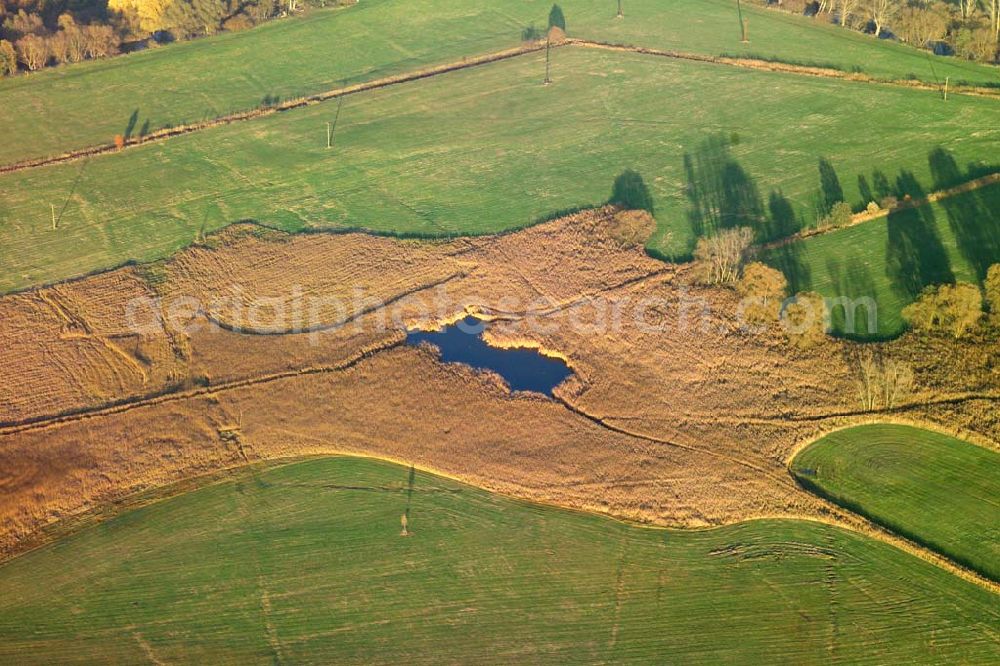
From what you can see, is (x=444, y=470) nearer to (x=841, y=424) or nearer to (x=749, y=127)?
(x=841, y=424)

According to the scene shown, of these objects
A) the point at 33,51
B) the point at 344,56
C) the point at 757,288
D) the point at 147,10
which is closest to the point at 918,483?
the point at 757,288

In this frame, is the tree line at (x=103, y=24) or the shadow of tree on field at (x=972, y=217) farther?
the tree line at (x=103, y=24)

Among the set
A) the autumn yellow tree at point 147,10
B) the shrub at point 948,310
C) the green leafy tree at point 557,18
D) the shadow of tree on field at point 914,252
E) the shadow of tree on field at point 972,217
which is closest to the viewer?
the shrub at point 948,310

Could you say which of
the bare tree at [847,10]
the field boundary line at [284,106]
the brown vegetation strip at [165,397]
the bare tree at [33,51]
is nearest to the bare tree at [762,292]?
the brown vegetation strip at [165,397]

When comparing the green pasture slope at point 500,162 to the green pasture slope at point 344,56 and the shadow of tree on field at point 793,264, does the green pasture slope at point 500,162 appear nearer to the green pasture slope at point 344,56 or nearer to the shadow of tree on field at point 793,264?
the shadow of tree on field at point 793,264

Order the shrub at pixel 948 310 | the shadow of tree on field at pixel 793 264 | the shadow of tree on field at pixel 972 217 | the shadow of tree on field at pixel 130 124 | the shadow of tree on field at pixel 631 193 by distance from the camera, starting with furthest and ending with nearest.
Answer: the shadow of tree on field at pixel 130 124 → the shadow of tree on field at pixel 631 193 → the shadow of tree on field at pixel 972 217 → the shadow of tree on field at pixel 793 264 → the shrub at pixel 948 310

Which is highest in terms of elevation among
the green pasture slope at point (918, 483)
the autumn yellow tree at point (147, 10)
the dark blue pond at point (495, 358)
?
the autumn yellow tree at point (147, 10)

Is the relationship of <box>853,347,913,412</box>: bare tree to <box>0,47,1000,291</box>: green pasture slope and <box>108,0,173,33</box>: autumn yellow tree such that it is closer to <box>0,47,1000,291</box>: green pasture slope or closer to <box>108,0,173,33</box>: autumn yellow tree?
<box>0,47,1000,291</box>: green pasture slope

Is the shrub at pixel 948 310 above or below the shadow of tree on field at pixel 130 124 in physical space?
below
